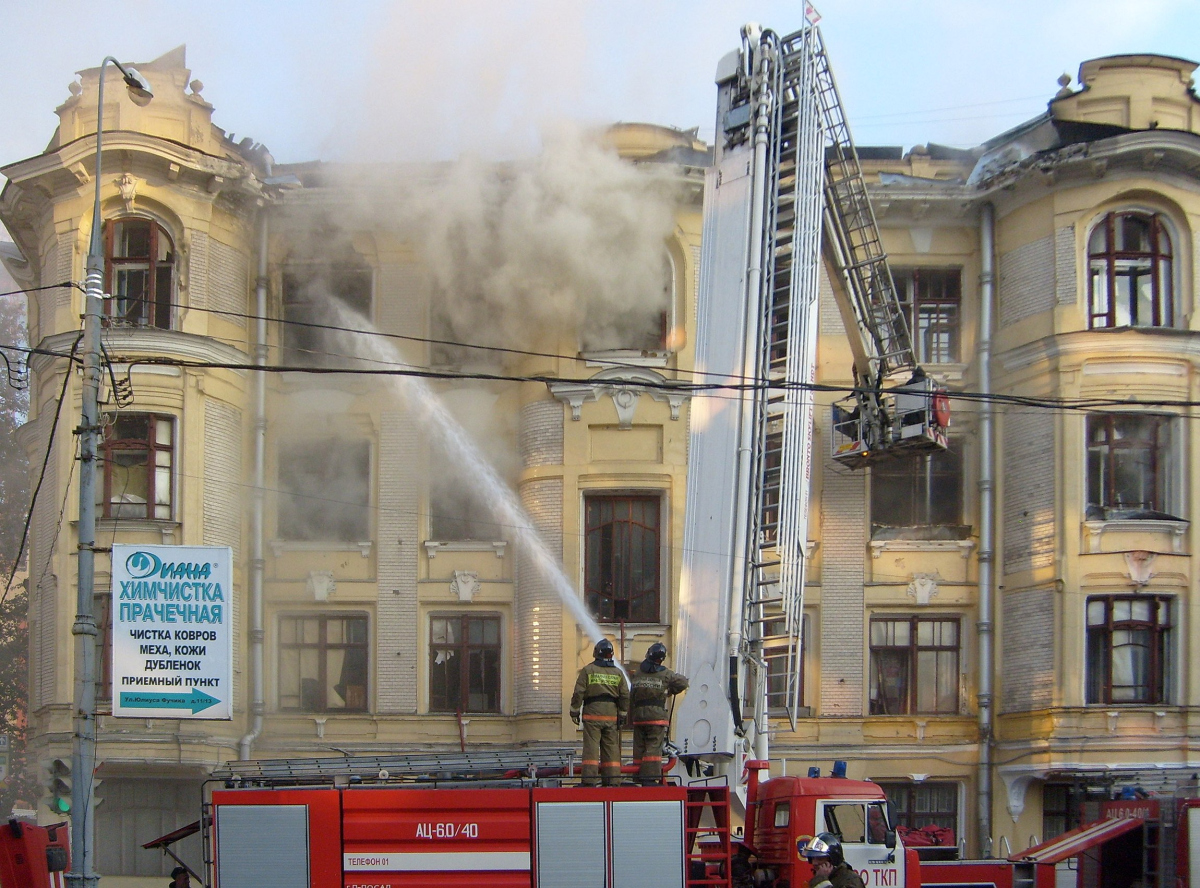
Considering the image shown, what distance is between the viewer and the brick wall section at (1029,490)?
24.2 m

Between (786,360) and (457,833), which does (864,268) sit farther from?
(457,833)

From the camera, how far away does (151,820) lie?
23.6 meters

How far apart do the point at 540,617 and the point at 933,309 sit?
343 inches

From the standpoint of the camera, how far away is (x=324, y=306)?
25422mm

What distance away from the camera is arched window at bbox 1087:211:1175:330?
2456 cm

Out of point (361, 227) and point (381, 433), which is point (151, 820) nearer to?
point (381, 433)

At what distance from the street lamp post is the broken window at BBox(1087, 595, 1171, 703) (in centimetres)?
1533

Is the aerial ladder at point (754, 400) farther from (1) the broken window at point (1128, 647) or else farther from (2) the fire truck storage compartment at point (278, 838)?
(1) the broken window at point (1128, 647)

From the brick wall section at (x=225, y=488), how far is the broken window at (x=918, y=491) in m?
10.6

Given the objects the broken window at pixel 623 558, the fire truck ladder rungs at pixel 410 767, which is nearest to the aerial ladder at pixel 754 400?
the fire truck ladder rungs at pixel 410 767

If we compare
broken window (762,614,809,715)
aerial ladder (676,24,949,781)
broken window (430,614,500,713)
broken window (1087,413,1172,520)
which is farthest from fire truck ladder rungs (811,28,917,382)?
broken window (430,614,500,713)

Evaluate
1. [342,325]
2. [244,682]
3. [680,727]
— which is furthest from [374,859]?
[342,325]

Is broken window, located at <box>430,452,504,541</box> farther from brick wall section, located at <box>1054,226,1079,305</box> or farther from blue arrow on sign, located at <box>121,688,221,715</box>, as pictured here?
brick wall section, located at <box>1054,226,1079,305</box>

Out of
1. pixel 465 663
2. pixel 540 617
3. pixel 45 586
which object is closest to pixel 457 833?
pixel 540 617
